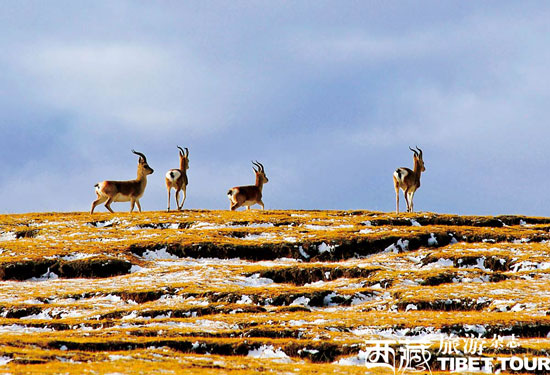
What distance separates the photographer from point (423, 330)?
2269 centimetres

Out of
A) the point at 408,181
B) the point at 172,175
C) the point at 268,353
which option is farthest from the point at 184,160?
the point at 268,353

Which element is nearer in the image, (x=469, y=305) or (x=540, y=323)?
(x=540, y=323)

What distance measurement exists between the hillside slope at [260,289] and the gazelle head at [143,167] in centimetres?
333

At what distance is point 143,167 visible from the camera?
53438mm

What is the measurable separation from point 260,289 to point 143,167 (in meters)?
25.8

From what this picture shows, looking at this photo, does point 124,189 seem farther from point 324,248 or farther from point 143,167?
point 324,248

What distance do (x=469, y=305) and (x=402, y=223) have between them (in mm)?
19263

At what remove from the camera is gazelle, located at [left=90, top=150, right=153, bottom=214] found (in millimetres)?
51125

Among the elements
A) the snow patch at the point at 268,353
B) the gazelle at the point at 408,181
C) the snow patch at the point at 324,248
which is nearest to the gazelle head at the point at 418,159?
the gazelle at the point at 408,181

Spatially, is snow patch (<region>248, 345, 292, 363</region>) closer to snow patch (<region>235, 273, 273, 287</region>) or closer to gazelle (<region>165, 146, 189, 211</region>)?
snow patch (<region>235, 273, 273, 287</region>)

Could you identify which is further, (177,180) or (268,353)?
(177,180)

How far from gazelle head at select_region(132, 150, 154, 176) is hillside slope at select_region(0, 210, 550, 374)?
10.9 feet

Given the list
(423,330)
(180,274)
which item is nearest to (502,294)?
(423,330)

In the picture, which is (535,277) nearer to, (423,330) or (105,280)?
(423,330)
